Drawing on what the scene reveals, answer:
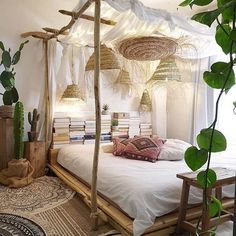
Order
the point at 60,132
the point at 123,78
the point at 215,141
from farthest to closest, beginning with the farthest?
the point at 123,78
the point at 60,132
the point at 215,141

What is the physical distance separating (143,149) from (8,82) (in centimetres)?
197

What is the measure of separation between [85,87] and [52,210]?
1.95 metres

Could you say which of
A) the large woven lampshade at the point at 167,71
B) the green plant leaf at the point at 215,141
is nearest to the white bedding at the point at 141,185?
the large woven lampshade at the point at 167,71

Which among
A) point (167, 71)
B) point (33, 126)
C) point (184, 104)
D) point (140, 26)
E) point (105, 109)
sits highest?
point (140, 26)

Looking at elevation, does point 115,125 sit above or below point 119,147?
above

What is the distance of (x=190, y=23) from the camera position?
2.45 m

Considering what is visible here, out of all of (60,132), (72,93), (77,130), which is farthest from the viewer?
(77,130)

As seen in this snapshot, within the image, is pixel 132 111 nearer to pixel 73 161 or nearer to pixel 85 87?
pixel 85 87

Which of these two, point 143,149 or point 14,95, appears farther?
point 14,95

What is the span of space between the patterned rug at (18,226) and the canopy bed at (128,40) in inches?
19.5

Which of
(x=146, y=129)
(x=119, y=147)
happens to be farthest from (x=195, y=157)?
(x=146, y=129)

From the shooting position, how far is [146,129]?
14.2 ft

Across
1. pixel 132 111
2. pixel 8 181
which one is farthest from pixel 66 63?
pixel 8 181

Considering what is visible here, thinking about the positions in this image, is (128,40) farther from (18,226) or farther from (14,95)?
(18,226)
